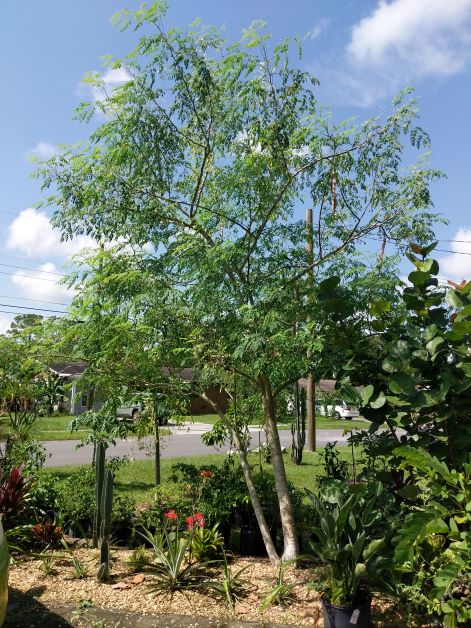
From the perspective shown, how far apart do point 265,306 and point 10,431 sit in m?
5.49

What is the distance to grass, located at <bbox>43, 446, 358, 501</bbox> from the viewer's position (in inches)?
370

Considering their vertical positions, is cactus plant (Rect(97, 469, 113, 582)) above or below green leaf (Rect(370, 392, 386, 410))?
below

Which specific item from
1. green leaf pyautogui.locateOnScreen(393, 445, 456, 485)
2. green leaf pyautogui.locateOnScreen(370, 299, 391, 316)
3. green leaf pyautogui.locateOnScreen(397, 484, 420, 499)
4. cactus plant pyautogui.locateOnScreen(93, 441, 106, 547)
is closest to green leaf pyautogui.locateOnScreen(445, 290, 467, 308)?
green leaf pyautogui.locateOnScreen(370, 299, 391, 316)

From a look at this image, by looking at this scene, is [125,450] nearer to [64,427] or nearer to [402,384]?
[64,427]

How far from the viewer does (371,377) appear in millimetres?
4176

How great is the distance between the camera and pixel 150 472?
11.5 m

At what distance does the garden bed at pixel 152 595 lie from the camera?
4152 millimetres

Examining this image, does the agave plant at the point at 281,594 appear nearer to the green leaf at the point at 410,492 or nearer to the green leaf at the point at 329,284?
Answer: the green leaf at the point at 410,492

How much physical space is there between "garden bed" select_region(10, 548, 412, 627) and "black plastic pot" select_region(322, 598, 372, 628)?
0.29 meters

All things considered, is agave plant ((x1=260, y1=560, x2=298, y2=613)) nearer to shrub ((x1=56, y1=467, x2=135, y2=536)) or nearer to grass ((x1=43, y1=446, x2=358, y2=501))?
shrub ((x1=56, y1=467, x2=135, y2=536))

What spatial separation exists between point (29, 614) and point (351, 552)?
2.54 metres

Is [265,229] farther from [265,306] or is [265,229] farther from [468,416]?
[468,416]

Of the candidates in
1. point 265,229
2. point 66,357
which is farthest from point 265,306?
point 66,357

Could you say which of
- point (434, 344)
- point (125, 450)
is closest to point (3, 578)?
point (434, 344)
